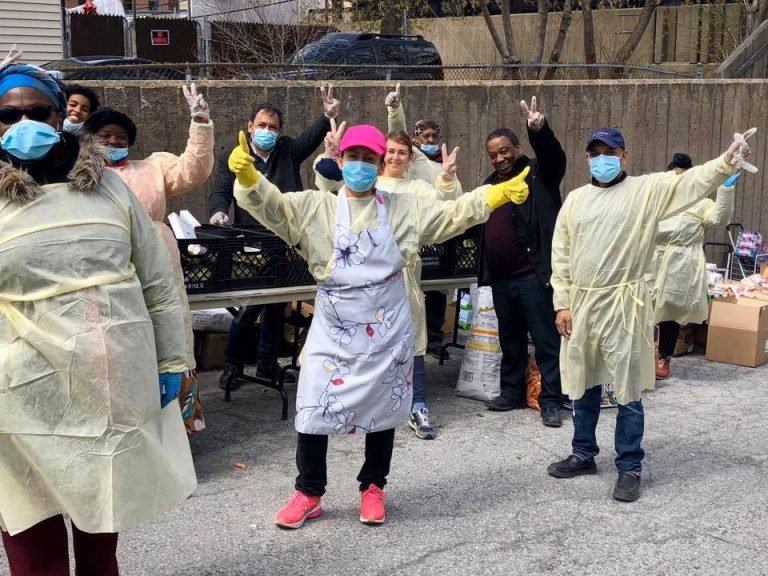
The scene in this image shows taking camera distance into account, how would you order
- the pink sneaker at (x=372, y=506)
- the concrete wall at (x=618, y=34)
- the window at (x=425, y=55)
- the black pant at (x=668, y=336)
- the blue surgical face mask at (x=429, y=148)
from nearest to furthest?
the pink sneaker at (x=372, y=506), the blue surgical face mask at (x=429, y=148), the black pant at (x=668, y=336), the window at (x=425, y=55), the concrete wall at (x=618, y=34)

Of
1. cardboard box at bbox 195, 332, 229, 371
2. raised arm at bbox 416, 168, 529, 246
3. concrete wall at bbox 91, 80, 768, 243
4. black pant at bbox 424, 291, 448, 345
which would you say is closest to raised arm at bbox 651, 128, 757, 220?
raised arm at bbox 416, 168, 529, 246

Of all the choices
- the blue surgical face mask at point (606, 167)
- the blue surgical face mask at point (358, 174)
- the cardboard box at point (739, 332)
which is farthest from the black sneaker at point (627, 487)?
the cardboard box at point (739, 332)

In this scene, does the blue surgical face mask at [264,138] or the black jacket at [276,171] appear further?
the black jacket at [276,171]

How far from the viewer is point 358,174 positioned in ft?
15.3

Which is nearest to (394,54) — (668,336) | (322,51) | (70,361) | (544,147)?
(322,51)

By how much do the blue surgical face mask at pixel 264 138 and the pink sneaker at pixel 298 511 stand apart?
2591mm

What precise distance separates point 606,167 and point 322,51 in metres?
11.7

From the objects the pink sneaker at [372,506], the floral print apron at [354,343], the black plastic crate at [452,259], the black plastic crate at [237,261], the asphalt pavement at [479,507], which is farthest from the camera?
the black plastic crate at [452,259]

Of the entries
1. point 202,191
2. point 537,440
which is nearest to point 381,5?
point 202,191

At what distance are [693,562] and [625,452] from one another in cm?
92

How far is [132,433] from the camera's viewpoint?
10.6ft

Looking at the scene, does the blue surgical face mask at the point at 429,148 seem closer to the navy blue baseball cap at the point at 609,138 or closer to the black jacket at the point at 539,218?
the black jacket at the point at 539,218

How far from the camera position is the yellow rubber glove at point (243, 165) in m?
4.34

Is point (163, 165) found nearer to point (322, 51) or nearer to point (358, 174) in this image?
point (358, 174)
